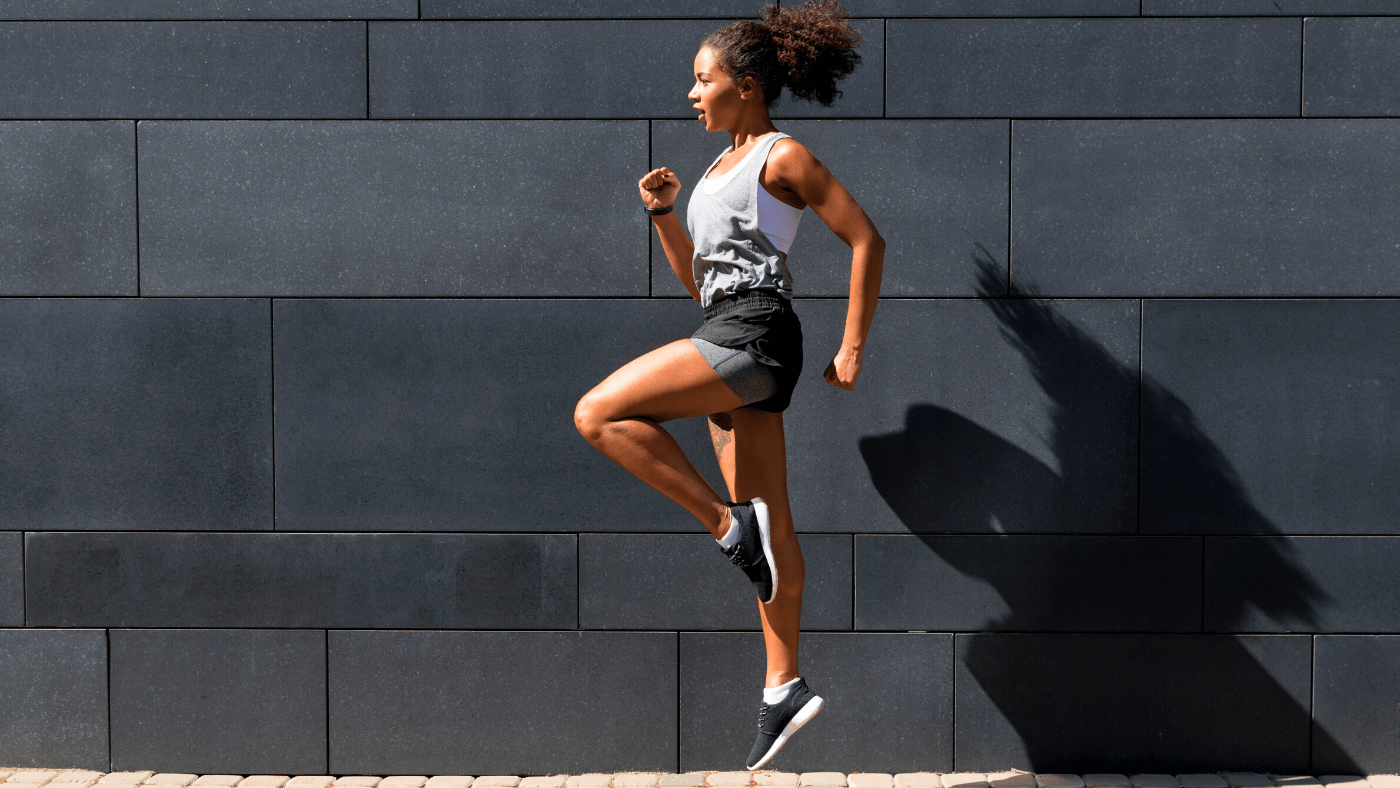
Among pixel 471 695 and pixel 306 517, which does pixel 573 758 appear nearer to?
pixel 471 695

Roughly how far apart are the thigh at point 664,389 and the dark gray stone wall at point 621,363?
3.04 ft

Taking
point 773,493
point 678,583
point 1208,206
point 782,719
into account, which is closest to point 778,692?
point 782,719

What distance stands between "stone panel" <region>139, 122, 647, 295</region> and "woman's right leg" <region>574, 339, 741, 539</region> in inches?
41.3

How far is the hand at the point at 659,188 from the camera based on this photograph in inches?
151

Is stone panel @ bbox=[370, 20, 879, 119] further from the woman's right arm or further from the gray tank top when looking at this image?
the gray tank top

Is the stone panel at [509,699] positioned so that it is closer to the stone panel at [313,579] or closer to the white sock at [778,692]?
the stone panel at [313,579]

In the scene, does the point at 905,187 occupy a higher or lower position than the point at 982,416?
higher

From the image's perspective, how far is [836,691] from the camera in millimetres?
4539

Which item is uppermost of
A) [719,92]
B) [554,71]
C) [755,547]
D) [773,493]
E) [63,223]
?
[554,71]

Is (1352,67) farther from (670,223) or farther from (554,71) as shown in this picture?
(554,71)

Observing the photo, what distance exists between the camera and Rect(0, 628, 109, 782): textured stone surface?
460 centimetres

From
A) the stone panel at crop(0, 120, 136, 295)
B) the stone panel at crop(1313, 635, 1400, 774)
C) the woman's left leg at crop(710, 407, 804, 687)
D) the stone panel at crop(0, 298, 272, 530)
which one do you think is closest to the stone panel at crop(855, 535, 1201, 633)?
the stone panel at crop(1313, 635, 1400, 774)

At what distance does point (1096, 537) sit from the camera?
451cm

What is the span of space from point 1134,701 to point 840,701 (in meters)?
1.30
